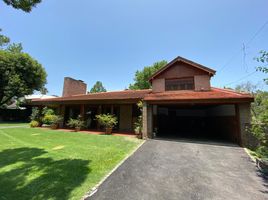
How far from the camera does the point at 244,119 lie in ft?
28.3

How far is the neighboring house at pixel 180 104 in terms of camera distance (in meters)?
9.34

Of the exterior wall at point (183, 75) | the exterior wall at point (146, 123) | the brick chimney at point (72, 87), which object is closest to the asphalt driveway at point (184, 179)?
the exterior wall at point (146, 123)

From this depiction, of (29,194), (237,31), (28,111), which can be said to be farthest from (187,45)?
(28,111)

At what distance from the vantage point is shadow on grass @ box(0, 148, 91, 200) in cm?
354

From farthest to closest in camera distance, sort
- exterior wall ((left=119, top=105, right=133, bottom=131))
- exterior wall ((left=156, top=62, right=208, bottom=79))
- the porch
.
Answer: exterior wall ((left=119, top=105, right=133, bottom=131)) < the porch < exterior wall ((left=156, top=62, right=208, bottom=79))

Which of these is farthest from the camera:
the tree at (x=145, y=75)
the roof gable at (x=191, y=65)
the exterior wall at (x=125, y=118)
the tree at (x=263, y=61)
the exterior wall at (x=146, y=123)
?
the tree at (x=145, y=75)

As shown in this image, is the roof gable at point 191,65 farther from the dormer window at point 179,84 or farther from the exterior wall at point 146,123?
the exterior wall at point 146,123

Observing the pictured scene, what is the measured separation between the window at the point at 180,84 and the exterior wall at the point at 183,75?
345mm

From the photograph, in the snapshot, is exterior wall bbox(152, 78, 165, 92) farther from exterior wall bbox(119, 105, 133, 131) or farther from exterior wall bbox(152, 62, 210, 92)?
exterior wall bbox(119, 105, 133, 131)

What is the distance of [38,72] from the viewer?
78.9 feet

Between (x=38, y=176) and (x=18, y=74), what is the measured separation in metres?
24.0

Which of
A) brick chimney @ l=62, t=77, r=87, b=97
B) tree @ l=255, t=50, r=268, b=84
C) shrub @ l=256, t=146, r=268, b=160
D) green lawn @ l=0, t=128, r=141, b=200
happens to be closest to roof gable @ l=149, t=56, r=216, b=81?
tree @ l=255, t=50, r=268, b=84

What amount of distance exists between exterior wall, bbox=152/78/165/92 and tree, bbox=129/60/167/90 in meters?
20.4

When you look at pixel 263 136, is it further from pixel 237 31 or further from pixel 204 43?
pixel 204 43
